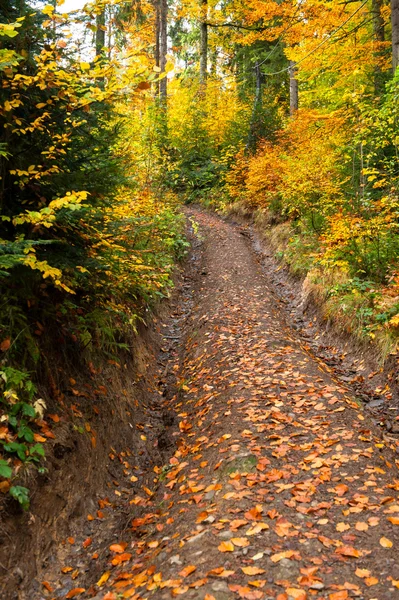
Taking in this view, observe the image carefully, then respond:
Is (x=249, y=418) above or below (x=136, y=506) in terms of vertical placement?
above

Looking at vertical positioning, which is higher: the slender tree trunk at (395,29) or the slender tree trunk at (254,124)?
the slender tree trunk at (254,124)

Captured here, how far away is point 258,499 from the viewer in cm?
336

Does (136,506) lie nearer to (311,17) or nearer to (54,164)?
(54,164)

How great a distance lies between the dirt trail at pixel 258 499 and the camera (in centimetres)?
263

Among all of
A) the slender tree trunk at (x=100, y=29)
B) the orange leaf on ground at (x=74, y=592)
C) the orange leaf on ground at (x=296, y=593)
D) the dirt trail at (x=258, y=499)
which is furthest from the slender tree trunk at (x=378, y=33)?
the orange leaf on ground at (x=74, y=592)

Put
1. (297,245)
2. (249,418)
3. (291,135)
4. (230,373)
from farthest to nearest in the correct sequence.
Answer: (291,135), (297,245), (230,373), (249,418)

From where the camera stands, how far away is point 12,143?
11.7ft

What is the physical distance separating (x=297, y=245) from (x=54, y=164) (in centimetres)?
782

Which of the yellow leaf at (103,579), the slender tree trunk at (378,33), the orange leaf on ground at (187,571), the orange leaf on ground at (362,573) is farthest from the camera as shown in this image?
the slender tree trunk at (378,33)

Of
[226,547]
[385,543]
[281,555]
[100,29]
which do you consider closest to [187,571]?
[226,547]

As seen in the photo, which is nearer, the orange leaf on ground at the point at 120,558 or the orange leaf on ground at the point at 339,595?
the orange leaf on ground at the point at 339,595

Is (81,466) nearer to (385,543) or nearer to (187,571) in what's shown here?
(187,571)

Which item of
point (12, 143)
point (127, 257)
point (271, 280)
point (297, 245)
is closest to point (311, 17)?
point (297, 245)

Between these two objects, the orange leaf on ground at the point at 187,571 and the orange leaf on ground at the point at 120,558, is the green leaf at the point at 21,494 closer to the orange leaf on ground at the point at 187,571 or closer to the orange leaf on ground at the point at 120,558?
the orange leaf on ground at the point at 120,558
